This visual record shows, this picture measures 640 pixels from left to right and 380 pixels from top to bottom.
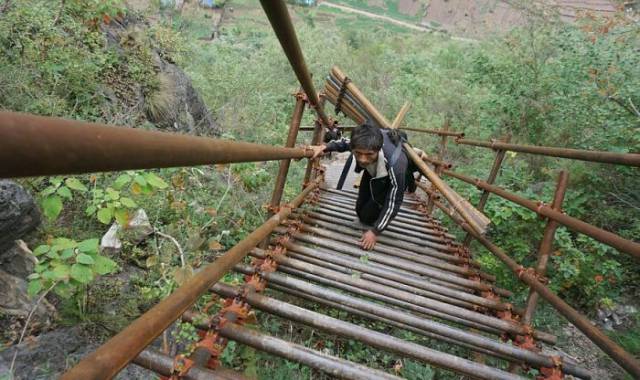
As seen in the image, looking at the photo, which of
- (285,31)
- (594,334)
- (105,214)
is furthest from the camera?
(105,214)

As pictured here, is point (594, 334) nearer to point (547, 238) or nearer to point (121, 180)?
point (547, 238)

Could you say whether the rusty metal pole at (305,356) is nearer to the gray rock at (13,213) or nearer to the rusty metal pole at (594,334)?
the rusty metal pole at (594,334)

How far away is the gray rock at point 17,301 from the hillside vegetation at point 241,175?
0.25 ft

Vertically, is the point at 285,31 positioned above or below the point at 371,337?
above

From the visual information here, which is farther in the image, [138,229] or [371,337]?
[138,229]

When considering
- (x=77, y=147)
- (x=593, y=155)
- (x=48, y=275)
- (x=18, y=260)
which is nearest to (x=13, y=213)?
(x=18, y=260)

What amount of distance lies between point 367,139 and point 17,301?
239cm

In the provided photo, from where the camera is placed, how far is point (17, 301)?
81.7 inches

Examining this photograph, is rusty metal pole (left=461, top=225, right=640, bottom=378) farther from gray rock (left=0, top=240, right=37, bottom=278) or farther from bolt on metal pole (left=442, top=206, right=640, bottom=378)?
gray rock (left=0, top=240, right=37, bottom=278)

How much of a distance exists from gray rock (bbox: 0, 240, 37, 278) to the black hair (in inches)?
88.6

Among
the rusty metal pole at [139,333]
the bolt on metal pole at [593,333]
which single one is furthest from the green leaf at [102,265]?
the bolt on metal pole at [593,333]

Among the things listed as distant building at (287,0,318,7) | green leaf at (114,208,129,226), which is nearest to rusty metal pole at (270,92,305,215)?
green leaf at (114,208,129,226)

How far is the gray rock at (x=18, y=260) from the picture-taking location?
218 centimetres

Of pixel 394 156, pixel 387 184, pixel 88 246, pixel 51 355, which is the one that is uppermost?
pixel 394 156
